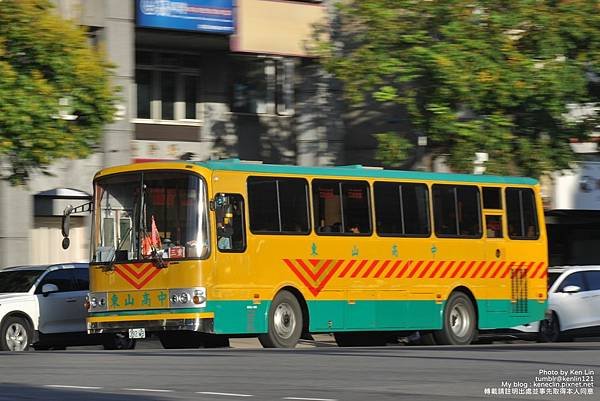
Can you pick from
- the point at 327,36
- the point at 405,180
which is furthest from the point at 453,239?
the point at 327,36

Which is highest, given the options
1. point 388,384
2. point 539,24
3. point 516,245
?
point 539,24

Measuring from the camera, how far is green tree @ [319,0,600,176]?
30438 mm

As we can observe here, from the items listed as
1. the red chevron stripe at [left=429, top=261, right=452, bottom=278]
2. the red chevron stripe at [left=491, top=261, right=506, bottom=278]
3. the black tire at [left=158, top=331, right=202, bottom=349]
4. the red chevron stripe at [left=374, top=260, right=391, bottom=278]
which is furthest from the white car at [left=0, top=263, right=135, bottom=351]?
the red chevron stripe at [left=491, top=261, right=506, bottom=278]

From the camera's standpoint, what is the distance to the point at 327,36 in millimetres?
35031

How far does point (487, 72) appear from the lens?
100 feet

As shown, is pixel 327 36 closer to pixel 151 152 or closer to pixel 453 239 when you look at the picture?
pixel 151 152

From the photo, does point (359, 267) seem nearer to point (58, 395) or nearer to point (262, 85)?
point (58, 395)

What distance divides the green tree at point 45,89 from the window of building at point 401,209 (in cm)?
578

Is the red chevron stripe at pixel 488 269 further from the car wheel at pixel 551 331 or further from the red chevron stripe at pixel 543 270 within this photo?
the car wheel at pixel 551 331

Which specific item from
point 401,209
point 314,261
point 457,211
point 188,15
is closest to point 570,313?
point 457,211

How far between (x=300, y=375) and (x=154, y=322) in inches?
276

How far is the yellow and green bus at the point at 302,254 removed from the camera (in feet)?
68.4

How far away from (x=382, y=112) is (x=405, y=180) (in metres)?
15.1

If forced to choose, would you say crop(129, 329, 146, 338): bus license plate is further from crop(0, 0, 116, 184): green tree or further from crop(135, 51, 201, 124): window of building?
crop(135, 51, 201, 124): window of building
